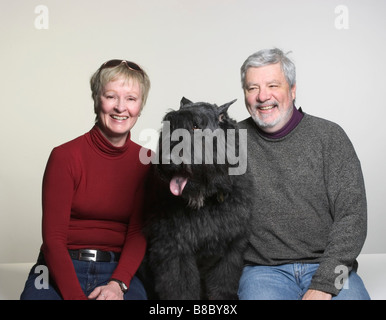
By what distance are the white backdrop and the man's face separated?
117 cm

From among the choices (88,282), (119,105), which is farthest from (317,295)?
(119,105)

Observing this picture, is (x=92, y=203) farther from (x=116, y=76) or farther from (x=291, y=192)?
(x=291, y=192)

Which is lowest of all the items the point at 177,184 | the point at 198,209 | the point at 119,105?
the point at 198,209

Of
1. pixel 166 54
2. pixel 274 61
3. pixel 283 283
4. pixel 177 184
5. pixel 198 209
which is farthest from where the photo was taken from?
pixel 166 54

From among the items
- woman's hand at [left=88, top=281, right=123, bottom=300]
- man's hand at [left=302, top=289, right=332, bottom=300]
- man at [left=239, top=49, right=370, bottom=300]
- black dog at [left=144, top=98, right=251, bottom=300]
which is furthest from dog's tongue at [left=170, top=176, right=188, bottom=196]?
man's hand at [left=302, top=289, right=332, bottom=300]

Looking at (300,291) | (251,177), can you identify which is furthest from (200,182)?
(300,291)

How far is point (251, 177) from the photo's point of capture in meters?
2.51

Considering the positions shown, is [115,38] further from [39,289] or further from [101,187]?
[39,289]

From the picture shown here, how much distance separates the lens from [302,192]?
8.22 feet

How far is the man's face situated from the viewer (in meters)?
2.56

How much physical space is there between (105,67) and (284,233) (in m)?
1.28

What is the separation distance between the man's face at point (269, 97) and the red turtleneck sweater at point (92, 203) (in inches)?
27.1

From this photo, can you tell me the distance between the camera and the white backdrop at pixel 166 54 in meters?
3.76

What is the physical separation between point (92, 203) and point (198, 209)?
556 mm
